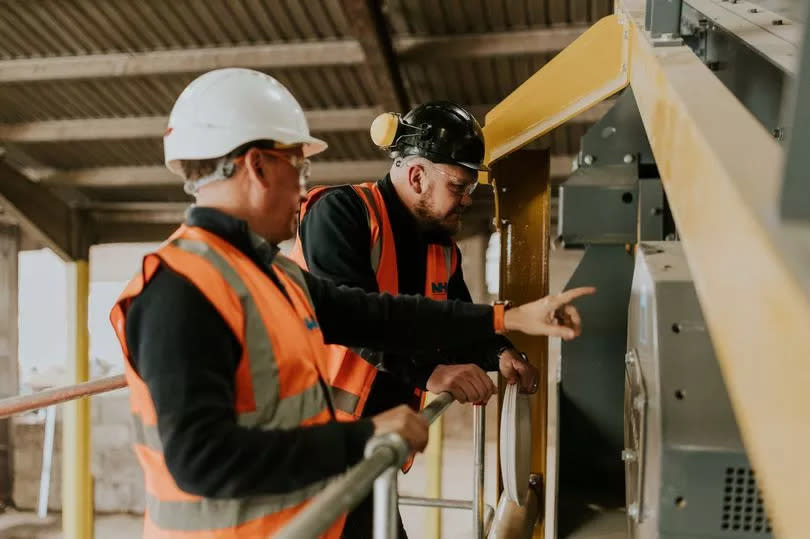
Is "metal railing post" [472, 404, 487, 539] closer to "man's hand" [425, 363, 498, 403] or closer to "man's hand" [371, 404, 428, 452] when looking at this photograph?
"man's hand" [425, 363, 498, 403]

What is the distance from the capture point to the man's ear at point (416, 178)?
2346 mm

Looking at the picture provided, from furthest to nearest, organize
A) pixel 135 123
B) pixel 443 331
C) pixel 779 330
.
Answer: pixel 135 123 < pixel 443 331 < pixel 779 330

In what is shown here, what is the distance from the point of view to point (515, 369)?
2.32m

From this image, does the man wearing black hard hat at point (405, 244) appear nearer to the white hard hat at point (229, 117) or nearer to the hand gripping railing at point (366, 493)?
the hand gripping railing at point (366, 493)

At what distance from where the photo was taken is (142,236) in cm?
810

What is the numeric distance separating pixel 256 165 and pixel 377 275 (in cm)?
95

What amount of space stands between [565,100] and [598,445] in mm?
1567

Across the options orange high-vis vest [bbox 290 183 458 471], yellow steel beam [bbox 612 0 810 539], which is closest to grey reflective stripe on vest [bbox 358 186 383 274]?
orange high-vis vest [bbox 290 183 458 471]

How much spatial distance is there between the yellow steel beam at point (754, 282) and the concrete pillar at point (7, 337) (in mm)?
9446

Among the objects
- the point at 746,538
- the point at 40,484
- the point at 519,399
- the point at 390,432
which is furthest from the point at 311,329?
the point at 40,484

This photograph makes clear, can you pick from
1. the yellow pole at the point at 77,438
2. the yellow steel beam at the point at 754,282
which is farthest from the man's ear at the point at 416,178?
the yellow pole at the point at 77,438

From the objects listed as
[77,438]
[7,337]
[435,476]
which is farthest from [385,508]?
[7,337]

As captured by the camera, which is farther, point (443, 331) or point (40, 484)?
point (40, 484)

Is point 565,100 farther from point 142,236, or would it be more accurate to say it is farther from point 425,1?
point 142,236
